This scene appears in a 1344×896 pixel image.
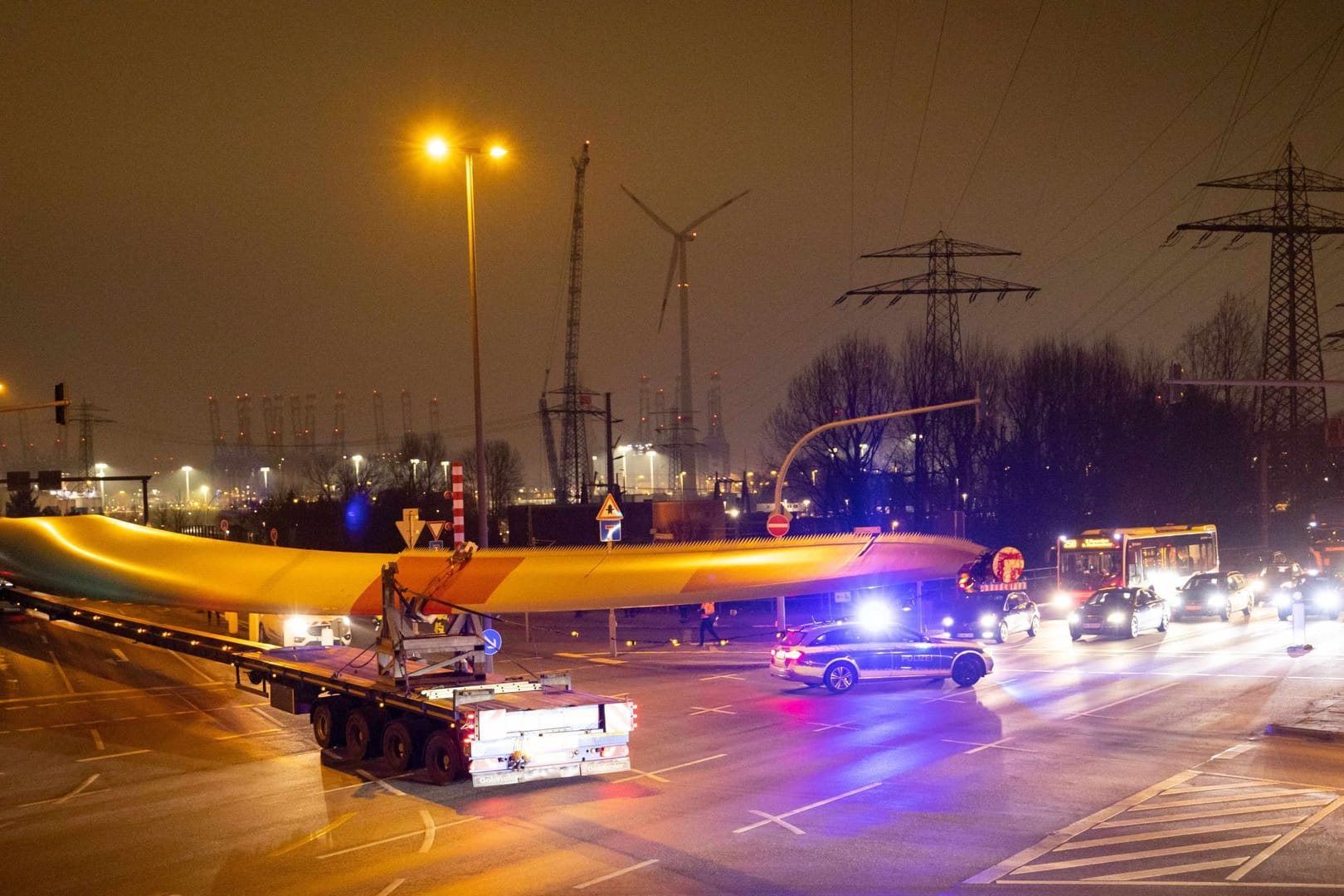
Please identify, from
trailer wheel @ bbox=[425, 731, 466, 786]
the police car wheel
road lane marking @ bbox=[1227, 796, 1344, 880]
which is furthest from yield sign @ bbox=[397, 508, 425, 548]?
road lane marking @ bbox=[1227, 796, 1344, 880]

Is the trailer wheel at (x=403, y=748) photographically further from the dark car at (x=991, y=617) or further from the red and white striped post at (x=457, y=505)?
the dark car at (x=991, y=617)

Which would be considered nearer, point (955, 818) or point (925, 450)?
point (955, 818)

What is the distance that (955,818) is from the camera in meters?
13.1

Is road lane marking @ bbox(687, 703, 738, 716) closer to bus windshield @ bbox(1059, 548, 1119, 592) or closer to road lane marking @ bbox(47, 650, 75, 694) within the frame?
road lane marking @ bbox(47, 650, 75, 694)

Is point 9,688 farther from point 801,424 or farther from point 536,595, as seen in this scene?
point 801,424

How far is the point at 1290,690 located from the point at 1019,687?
518 cm

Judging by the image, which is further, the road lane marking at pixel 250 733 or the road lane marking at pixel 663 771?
the road lane marking at pixel 250 733

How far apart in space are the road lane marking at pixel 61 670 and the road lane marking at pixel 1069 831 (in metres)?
23.1

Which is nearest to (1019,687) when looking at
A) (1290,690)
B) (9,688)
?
(1290,690)

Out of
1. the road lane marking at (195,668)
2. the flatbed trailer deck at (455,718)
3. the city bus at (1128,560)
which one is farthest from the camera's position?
the city bus at (1128,560)

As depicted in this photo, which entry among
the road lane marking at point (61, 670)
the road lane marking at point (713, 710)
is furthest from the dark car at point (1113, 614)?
the road lane marking at point (61, 670)

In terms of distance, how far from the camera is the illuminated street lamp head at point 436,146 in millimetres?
23859

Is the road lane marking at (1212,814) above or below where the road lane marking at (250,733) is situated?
below

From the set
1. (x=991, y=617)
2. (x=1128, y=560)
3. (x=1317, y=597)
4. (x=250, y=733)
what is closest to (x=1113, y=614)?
(x=991, y=617)
